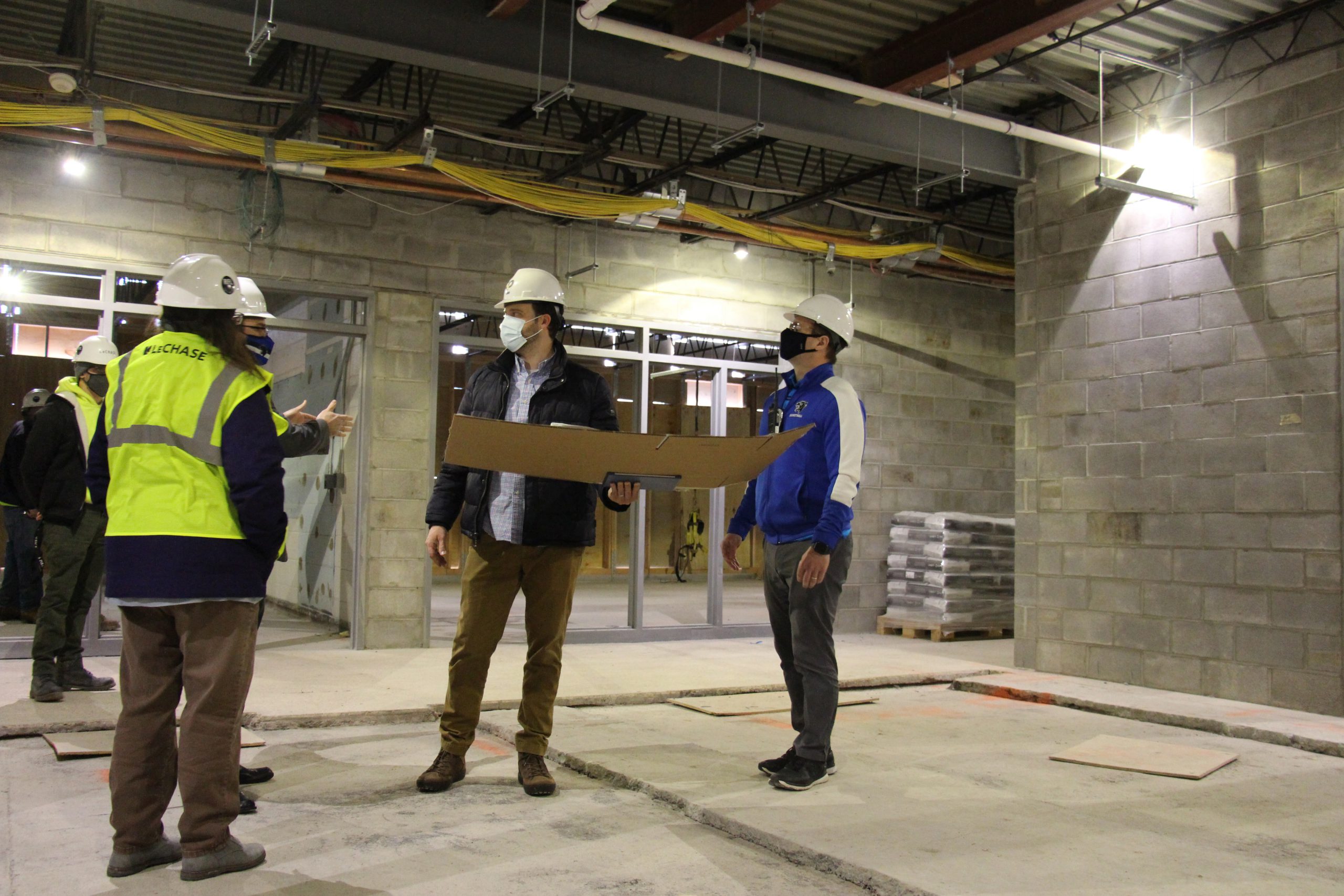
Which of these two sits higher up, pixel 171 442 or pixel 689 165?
pixel 689 165

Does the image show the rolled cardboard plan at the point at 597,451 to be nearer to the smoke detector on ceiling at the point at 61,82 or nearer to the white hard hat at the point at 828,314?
the white hard hat at the point at 828,314

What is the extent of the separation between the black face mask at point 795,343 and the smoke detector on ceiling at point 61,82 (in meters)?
4.27

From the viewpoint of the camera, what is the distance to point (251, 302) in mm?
3576

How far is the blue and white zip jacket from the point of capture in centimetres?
370

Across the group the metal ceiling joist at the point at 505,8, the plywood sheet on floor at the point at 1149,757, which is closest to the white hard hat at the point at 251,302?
the metal ceiling joist at the point at 505,8

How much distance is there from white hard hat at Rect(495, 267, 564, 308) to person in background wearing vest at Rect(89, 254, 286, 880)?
1.16 metres

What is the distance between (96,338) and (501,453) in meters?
3.26

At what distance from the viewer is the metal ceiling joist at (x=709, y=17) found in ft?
17.6

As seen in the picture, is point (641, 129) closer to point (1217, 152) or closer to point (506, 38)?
point (506, 38)

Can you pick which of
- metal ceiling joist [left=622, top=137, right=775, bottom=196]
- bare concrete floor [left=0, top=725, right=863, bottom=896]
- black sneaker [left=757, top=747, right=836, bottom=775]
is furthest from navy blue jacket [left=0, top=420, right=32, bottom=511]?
metal ceiling joist [left=622, top=137, right=775, bottom=196]

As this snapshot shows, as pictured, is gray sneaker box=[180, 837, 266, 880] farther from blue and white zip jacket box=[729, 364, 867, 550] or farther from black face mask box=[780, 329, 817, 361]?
black face mask box=[780, 329, 817, 361]

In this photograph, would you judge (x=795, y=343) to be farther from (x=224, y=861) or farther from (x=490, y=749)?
(x=224, y=861)

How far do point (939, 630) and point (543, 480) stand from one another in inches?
237


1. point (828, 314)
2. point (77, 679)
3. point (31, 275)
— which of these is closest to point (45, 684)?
point (77, 679)
